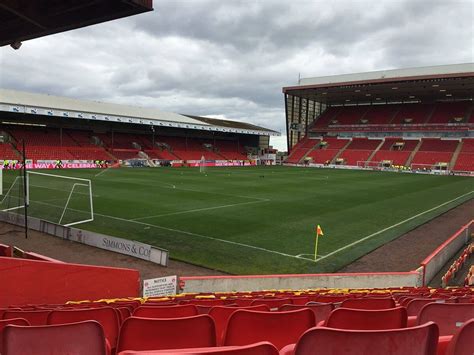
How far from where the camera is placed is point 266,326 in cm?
292

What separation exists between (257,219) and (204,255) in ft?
22.5

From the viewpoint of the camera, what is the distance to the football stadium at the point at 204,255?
2662 millimetres

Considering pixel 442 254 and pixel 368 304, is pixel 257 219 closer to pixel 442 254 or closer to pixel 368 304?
pixel 442 254

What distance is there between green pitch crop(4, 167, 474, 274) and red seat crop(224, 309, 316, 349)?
32.6ft

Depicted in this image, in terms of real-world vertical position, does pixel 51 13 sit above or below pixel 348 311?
above

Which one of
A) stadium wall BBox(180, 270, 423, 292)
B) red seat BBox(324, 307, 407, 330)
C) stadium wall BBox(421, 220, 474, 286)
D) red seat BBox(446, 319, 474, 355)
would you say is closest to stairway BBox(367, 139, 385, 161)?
stadium wall BBox(421, 220, 474, 286)

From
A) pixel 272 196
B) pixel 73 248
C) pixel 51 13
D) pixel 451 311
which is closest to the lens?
pixel 451 311

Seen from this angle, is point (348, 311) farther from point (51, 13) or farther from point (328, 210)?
point (328, 210)

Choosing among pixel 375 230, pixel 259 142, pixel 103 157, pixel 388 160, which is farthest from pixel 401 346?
pixel 259 142

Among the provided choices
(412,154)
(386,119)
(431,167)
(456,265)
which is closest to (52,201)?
(456,265)

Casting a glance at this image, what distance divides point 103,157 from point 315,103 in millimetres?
50758

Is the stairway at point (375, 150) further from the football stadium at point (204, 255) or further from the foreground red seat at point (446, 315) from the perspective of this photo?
the foreground red seat at point (446, 315)

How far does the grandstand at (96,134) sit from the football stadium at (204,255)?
1.19ft

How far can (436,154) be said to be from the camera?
226ft
